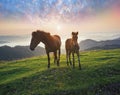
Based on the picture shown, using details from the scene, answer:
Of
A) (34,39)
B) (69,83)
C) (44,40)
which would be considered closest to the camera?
(69,83)

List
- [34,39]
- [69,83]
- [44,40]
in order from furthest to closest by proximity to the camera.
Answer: [44,40] → [34,39] → [69,83]

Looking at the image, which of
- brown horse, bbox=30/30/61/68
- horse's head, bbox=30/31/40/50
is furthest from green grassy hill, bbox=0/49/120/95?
horse's head, bbox=30/31/40/50

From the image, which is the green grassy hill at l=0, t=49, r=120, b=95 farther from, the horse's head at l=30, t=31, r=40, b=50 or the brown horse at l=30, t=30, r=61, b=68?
the horse's head at l=30, t=31, r=40, b=50

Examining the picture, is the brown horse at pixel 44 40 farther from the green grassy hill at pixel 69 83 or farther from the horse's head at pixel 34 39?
the green grassy hill at pixel 69 83

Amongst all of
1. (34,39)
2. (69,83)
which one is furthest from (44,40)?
(69,83)

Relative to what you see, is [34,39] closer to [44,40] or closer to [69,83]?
[44,40]

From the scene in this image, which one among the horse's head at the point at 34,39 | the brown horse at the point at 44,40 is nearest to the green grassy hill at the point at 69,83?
the brown horse at the point at 44,40

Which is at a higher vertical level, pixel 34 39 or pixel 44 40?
pixel 34 39

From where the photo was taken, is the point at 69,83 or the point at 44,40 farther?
the point at 44,40

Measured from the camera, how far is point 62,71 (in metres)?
29.4

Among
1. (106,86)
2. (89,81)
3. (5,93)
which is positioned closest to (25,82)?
(5,93)

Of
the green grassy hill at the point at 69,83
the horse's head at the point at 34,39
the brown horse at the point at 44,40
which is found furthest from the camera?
the brown horse at the point at 44,40

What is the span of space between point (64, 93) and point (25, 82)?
20.1ft

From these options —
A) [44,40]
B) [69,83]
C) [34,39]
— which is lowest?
[69,83]
